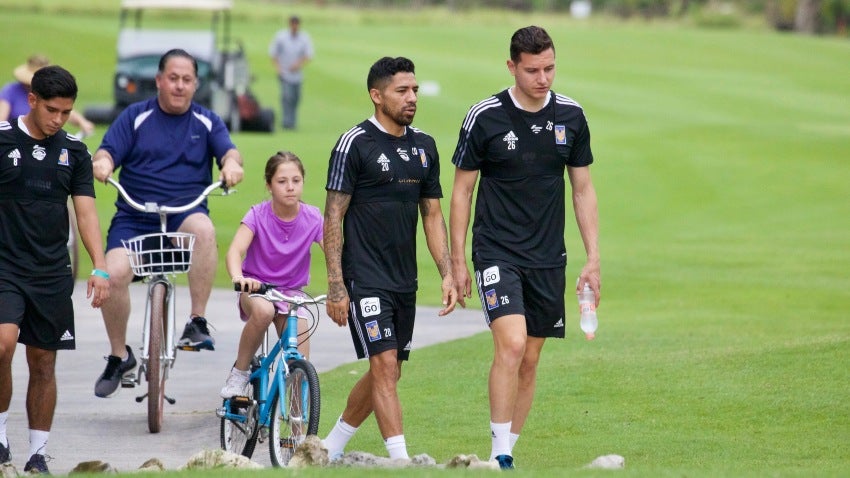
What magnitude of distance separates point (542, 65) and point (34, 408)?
3321 mm

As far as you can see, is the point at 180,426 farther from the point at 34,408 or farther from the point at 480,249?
the point at 480,249

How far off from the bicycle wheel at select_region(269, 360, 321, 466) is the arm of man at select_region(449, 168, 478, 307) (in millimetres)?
941

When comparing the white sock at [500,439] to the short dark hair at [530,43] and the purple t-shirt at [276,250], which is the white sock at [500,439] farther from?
the short dark hair at [530,43]

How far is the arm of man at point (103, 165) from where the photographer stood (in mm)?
9711

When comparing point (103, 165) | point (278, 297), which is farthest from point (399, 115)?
point (103, 165)

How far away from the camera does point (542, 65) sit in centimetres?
819

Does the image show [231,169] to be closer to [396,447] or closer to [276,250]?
[276,250]

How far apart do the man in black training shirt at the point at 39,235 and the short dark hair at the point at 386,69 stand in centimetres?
160

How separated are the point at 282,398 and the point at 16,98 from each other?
7867 mm

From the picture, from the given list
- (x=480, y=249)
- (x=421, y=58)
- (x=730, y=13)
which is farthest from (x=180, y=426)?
(x=730, y=13)

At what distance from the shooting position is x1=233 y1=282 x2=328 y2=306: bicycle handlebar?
8234 millimetres

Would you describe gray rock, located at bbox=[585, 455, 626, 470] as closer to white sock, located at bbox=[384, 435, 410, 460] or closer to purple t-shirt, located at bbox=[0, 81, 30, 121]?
white sock, located at bbox=[384, 435, 410, 460]

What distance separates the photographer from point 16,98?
49.1 feet

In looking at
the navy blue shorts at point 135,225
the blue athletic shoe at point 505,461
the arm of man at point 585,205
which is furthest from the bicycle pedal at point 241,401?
the arm of man at point 585,205
